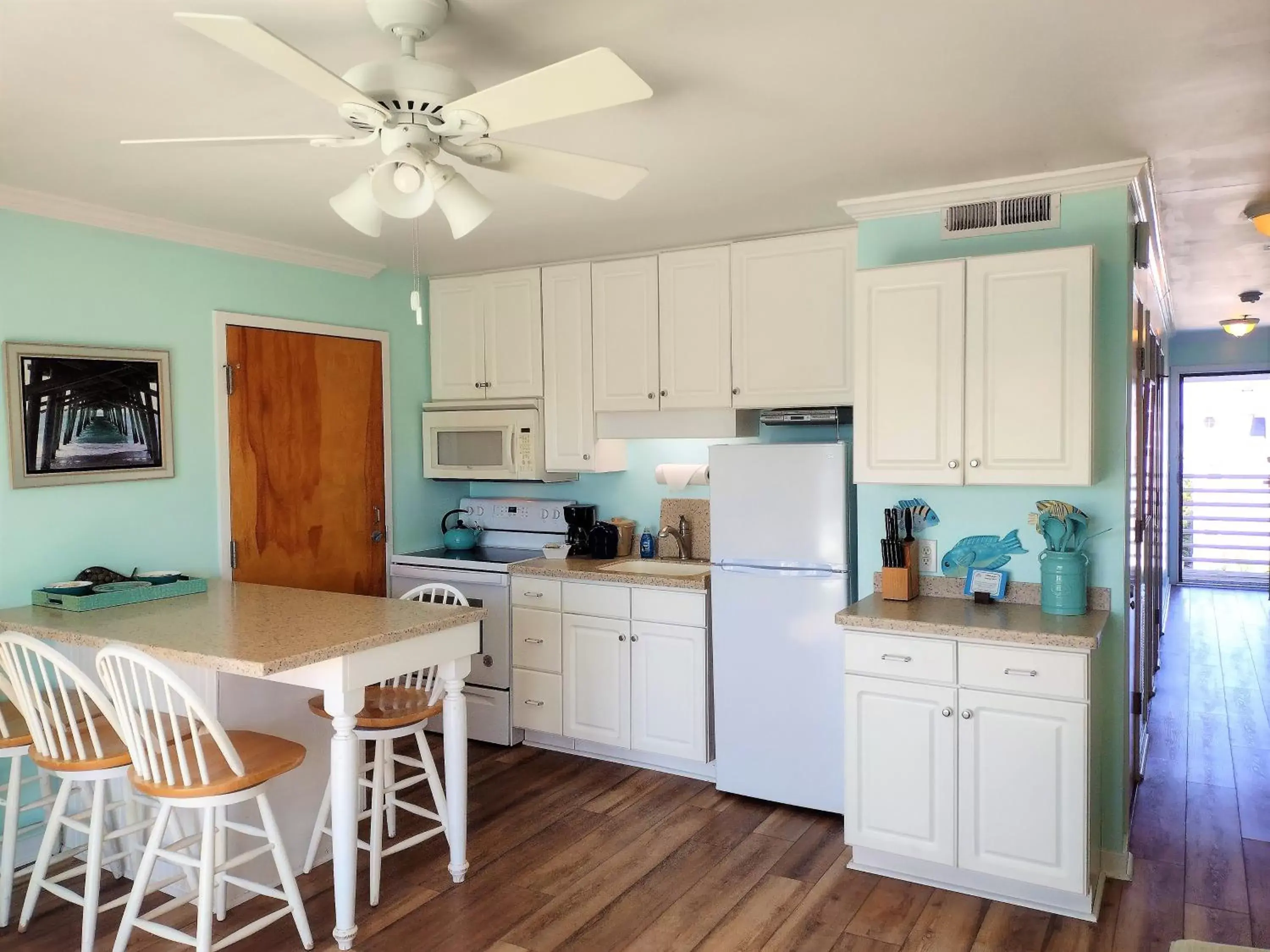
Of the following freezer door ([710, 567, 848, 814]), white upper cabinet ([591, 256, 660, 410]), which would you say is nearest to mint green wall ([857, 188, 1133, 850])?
freezer door ([710, 567, 848, 814])

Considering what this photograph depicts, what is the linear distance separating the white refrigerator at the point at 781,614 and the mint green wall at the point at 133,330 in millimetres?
2087

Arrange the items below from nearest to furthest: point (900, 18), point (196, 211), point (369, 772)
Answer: point (900, 18) → point (196, 211) → point (369, 772)

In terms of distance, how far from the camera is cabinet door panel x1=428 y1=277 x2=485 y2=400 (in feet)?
15.5

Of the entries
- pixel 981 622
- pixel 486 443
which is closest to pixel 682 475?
pixel 486 443

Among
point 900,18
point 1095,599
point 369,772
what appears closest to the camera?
point 900,18

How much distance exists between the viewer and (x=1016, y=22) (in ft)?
6.39

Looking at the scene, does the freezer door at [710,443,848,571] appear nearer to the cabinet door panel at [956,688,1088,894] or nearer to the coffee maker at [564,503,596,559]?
the cabinet door panel at [956,688,1088,894]

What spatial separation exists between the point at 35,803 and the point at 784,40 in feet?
10.2

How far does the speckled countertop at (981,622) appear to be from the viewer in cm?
276

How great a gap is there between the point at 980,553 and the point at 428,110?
2422 mm

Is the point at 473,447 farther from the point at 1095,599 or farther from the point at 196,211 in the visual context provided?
the point at 1095,599

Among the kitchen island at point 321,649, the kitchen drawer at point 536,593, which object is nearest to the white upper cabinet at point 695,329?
the kitchen drawer at point 536,593

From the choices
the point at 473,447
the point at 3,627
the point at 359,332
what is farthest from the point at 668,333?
the point at 3,627

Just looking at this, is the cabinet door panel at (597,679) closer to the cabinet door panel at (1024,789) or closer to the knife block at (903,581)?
the knife block at (903,581)
